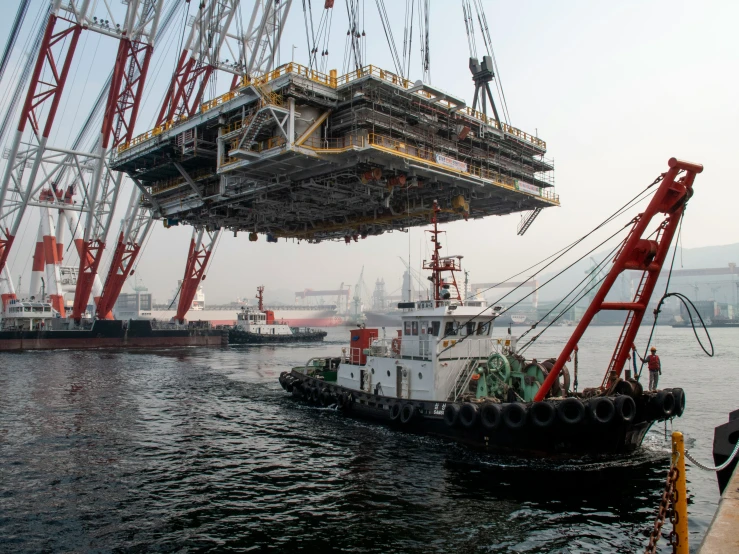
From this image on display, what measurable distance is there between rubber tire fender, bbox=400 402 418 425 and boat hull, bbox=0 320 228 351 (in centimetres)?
5681

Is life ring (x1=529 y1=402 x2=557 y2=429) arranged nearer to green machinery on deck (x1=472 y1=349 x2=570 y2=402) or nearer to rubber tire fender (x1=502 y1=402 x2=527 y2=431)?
rubber tire fender (x1=502 y1=402 x2=527 y2=431)

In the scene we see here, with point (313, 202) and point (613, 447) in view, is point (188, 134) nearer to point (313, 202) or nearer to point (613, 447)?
point (313, 202)

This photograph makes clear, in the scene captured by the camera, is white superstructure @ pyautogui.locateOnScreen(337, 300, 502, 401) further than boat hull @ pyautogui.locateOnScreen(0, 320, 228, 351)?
No

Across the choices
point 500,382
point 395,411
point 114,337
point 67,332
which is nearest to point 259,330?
point 114,337

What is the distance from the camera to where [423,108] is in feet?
98.3

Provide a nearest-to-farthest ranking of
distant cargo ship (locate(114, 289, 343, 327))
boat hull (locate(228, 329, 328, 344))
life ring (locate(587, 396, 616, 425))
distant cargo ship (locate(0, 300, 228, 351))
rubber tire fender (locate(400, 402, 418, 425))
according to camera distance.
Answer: life ring (locate(587, 396, 616, 425)) < rubber tire fender (locate(400, 402, 418, 425)) < distant cargo ship (locate(0, 300, 228, 351)) < boat hull (locate(228, 329, 328, 344)) < distant cargo ship (locate(114, 289, 343, 327))

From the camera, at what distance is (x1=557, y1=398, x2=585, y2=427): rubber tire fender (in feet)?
53.5

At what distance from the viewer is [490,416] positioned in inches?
704

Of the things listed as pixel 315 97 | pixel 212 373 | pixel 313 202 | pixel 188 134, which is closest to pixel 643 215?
pixel 315 97

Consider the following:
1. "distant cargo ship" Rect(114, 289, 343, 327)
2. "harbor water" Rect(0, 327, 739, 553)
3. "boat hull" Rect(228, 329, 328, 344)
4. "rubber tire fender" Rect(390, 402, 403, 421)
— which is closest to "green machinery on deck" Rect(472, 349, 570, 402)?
"harbor water" Rect(0, 327, 739, 553)

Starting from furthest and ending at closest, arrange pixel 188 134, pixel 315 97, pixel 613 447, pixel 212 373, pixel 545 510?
pixel 212 373
pixel 188 134
pixel 315 97
pixel 613 447
pixel 545 510

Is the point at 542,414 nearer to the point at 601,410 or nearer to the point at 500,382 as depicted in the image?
the point at 601,410

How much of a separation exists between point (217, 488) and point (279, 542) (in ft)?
13.7

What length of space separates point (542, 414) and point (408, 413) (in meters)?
5.69
